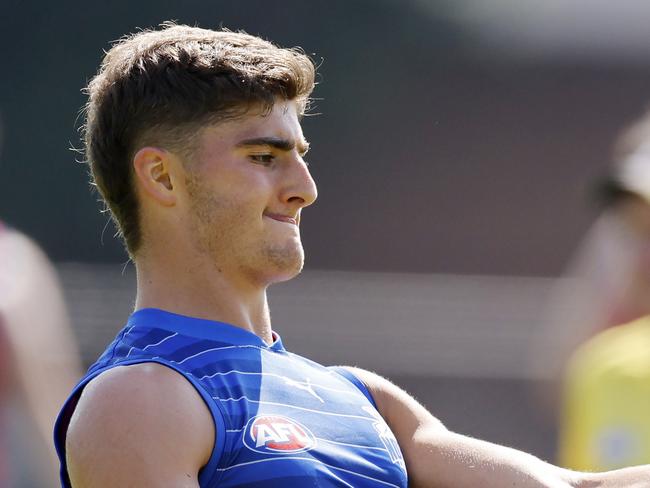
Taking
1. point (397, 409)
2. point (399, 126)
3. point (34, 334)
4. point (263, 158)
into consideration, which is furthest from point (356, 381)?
point (399, 126)

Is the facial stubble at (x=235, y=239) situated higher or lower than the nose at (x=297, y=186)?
lower

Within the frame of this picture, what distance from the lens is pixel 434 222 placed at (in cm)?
1059

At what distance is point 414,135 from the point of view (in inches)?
427

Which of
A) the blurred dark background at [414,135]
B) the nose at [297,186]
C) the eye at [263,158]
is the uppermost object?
the blurred dark background at [414,135]

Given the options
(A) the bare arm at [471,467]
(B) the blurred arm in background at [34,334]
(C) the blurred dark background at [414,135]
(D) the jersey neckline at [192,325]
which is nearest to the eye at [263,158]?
(D) the jersey neckline at [192,325]

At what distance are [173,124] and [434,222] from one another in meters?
8.31

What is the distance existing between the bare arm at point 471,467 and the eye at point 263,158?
600 mm

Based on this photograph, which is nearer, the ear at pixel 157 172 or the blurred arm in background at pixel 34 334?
the ear at pixel 157 172

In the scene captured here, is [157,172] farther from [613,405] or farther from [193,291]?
[613,405]

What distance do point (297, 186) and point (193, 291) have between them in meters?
0.28

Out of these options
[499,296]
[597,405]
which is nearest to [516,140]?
[499,296]

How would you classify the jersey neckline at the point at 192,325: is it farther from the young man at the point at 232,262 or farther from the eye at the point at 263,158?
the eye at the point at 263,158

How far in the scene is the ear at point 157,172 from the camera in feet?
7.78

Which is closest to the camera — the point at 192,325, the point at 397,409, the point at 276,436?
the point at 276,436
